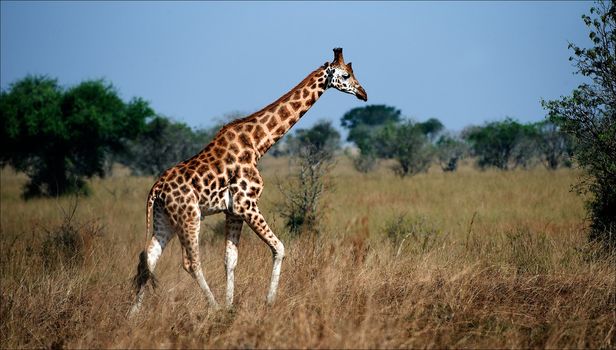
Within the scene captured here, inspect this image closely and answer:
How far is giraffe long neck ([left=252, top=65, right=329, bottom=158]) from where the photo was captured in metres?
6.65

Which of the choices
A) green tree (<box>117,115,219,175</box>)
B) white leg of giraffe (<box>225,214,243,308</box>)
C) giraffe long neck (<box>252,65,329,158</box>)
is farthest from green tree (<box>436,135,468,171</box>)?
white leg of giraffe (<box>225,214,243,308</box>)

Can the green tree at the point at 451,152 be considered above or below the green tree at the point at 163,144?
above

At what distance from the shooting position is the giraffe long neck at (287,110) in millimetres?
6645

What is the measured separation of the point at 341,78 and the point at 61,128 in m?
18.1

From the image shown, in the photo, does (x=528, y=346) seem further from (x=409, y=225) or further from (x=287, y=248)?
(x=409, y=225)

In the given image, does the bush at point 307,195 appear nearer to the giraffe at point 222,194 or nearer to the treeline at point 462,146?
the giraffe at point 222,194

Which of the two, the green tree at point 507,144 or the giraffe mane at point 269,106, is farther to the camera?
the green tree at point 507,144

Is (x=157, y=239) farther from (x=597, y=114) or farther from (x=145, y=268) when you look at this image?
(x=597, y=114)

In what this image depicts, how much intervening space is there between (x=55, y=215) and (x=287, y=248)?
853 cm

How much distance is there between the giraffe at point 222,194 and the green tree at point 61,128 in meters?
16.3

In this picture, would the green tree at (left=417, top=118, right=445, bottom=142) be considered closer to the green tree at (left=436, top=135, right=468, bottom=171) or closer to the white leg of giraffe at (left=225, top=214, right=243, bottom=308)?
the green tree at (left=436, top=135, right=468, bottom=171)

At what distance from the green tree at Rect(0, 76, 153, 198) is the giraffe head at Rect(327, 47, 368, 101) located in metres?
16.6

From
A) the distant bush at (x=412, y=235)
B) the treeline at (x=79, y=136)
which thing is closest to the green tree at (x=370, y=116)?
the treeline at (x=79, y=136)

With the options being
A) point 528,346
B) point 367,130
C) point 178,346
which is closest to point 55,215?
point 178,346
